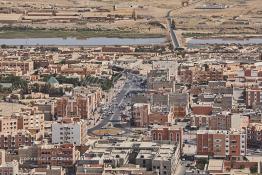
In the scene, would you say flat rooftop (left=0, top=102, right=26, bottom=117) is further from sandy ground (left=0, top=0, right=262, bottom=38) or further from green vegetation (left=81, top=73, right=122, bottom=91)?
sandy ground (left=0, top=0, right=262, bottom=38)

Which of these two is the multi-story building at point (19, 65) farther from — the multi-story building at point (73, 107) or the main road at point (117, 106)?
the multi-story building at point (73, 107)

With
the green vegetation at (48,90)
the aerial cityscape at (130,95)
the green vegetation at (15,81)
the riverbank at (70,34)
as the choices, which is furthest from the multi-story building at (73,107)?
the riverbank at (70,34)

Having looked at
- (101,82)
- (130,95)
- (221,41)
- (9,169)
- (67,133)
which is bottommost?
(9,169)

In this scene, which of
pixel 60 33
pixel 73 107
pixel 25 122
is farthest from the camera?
pixel 60 33

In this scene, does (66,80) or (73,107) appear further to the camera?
(66,80)

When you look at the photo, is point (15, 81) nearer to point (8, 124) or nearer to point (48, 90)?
point (48, 90)

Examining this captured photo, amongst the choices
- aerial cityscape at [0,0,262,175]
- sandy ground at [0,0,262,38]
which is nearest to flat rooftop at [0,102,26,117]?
aerial cityscape at [0,0,262,175]

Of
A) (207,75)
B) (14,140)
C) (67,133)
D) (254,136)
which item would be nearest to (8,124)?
(14,140)
